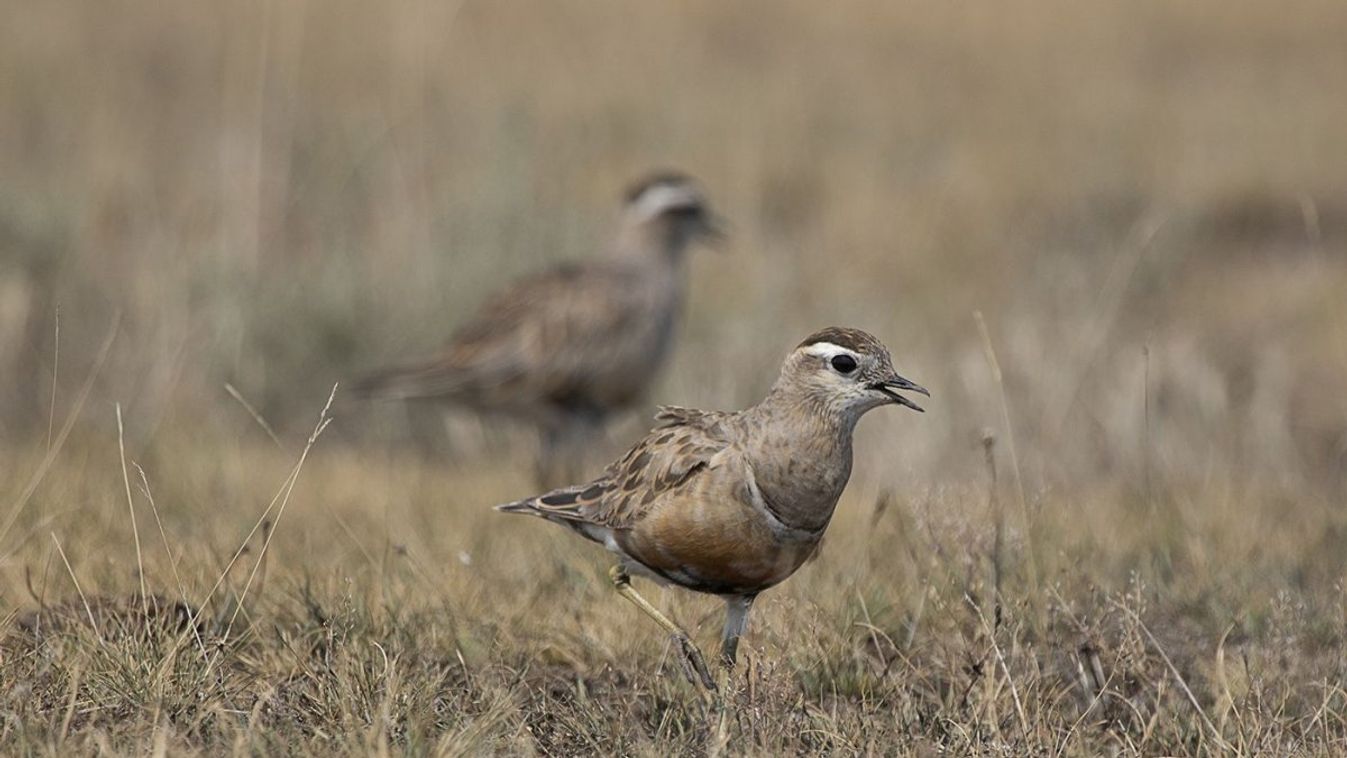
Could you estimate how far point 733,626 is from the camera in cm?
508

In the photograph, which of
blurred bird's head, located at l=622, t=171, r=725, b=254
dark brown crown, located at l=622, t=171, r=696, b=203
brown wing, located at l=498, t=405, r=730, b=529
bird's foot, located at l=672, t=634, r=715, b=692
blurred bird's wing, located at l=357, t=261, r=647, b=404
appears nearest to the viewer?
bird's foot, located at l=672, t=634, r=715, b=692

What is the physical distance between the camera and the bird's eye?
4754mm

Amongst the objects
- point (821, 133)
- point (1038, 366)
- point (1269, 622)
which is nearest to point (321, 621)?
point (1269, 622)

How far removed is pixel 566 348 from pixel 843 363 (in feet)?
16.2

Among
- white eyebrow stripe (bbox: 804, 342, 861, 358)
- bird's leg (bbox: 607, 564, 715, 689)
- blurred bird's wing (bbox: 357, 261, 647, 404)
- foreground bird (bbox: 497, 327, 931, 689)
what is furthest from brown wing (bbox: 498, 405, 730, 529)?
blurred bird's wing (bbox: 357, 261, 647, 404)

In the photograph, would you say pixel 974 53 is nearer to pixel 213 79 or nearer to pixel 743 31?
pixel 743 31

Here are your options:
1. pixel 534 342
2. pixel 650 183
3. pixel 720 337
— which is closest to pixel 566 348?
pixel 534 342

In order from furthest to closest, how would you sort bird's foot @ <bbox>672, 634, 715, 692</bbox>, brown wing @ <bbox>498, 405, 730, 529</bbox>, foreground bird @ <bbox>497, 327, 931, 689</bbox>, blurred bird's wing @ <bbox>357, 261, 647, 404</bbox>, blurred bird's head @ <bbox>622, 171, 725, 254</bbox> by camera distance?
blurred bird's head @ <bbox>622, 171, 725, 254</bbox>
blurred bird's wing @ <bbox>357, 261, 647, 404</bbox>
brown wing @ <bbox>498, 405, 730, 529</bbox>
bird's foot @ <bbox>672, 634, 715, 692</bbox>
foreground bird @ <bbox>497, 327, 931, 689</bbox>

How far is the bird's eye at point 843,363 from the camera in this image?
4754mm

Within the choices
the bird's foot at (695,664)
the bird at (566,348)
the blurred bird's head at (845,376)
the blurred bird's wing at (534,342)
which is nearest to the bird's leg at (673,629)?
the bird's foot at (695,664)

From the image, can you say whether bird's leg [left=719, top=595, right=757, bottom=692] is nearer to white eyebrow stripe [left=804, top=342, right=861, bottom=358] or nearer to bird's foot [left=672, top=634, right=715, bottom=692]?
bird's foot [left=672, top=634, right=715, bottom=692]

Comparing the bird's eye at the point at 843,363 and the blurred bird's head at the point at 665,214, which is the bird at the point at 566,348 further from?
the bird's eye at the point at 843,363

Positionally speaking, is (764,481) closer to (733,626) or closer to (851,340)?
(851,340)

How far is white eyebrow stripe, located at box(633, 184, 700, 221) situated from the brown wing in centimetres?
485
